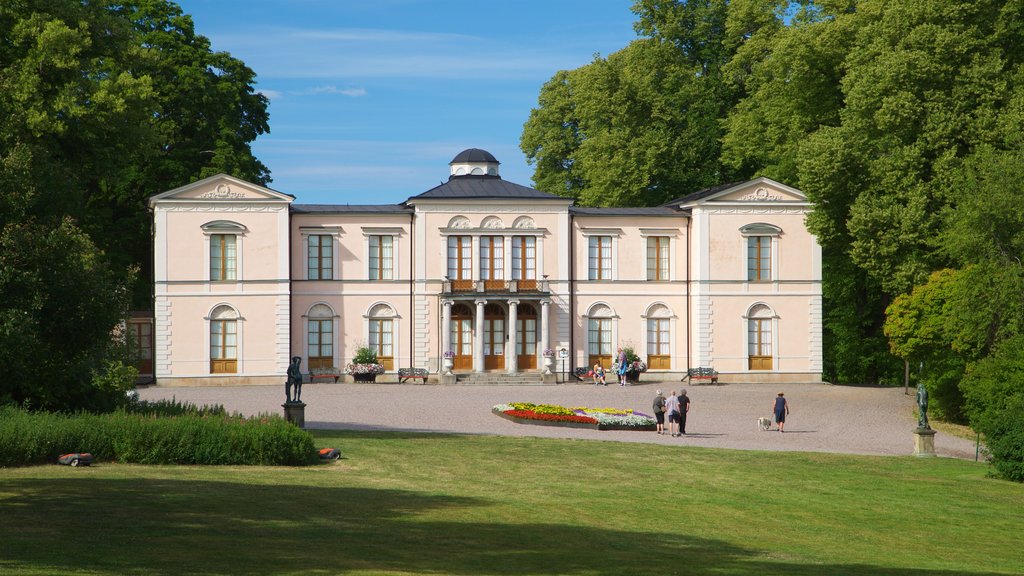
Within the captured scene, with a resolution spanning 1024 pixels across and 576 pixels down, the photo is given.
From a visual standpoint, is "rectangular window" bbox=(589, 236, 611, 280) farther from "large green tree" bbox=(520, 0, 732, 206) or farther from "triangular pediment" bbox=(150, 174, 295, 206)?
"triangular pediment" bbox=(150, 174, 295, 206)

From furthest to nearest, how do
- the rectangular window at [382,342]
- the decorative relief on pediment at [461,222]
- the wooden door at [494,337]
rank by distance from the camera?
the wooden door at [494,337]
the decorative relief on pediment at [461,222]
the rectangular window at [382,342]

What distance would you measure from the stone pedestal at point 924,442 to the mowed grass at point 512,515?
229 centimetres

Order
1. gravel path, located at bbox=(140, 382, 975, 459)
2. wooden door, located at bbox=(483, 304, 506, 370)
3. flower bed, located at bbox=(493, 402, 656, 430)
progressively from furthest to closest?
wooden door, located at bbox=(483, 304, 506, 370) < flower bed, located at bbox=(493, 402, 656, 430) < gravel path, located at bbox=(140, 382, 975, 459)

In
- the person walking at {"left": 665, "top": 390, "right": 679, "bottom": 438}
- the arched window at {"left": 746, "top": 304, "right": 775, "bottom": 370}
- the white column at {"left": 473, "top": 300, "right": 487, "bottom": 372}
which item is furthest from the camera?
the arched window at {"left": 746, "top": 304, "right": 775, "bottom": 370}

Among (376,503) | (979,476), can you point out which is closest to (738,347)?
(979,476)

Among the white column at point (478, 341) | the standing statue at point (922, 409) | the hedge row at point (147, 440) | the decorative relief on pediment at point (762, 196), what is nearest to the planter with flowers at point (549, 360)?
the white column at point (478, 341)

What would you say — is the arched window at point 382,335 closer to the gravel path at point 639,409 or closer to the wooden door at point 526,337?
the gravel path at point 639,409

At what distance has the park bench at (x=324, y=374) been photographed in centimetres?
4694

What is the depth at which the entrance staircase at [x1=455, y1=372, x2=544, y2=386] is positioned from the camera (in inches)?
1853

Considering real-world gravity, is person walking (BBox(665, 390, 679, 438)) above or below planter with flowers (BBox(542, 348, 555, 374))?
below

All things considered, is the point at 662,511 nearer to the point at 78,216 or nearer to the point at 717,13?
the point at 78,216

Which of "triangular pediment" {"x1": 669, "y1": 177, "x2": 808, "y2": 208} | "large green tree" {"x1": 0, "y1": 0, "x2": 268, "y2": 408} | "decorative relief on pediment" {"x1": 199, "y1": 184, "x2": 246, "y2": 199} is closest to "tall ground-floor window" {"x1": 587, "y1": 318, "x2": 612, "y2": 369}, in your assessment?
"triangular pediment" {"x1": 669, "y1": 177, "x2": 808, "y2": 208}

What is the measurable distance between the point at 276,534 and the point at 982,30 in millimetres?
32359

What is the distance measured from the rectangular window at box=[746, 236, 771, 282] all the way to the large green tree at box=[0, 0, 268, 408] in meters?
20.6
